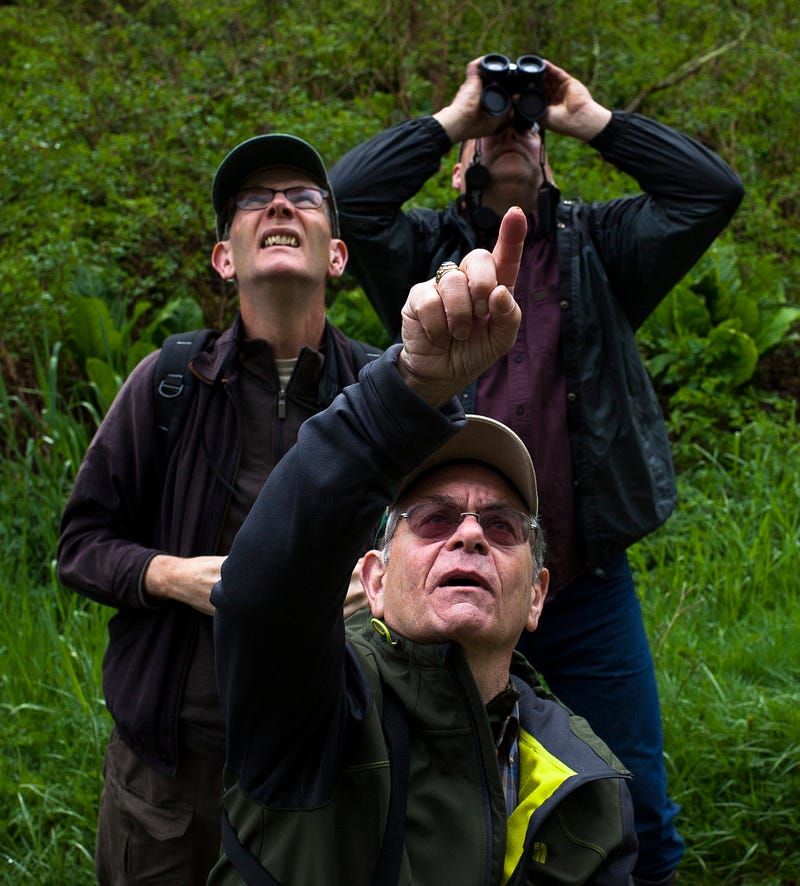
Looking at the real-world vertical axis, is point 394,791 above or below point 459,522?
below

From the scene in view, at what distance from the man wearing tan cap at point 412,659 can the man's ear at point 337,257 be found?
0.93 meters

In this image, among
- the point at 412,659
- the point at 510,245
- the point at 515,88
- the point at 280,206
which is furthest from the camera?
the point at 515,88

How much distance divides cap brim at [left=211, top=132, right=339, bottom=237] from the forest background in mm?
2098

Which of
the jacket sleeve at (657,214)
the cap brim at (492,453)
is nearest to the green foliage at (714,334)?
the jacket sleeve at (657,214)

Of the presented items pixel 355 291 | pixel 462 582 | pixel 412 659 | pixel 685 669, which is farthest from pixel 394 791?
pixel 355 291

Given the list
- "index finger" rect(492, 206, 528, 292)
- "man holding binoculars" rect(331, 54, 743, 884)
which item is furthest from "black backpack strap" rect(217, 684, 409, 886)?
"man holding binoculars" rect(331, 54, 743, 884)

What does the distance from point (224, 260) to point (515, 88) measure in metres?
1.07

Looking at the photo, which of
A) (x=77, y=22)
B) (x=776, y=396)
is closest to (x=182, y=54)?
(x=77, y=22)

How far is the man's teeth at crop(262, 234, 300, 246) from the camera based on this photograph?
9.24 feet

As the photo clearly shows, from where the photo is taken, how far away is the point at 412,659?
2023 millimetres

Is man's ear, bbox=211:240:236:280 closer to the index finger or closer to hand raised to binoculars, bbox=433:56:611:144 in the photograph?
hand raised to binoculars, bbox=433:56:611:144

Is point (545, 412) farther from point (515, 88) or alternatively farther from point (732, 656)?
point (732, 656)

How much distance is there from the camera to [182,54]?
8594 mm

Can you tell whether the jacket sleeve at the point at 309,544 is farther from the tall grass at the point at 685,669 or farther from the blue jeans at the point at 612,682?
the tall grass at the point at 685,669
